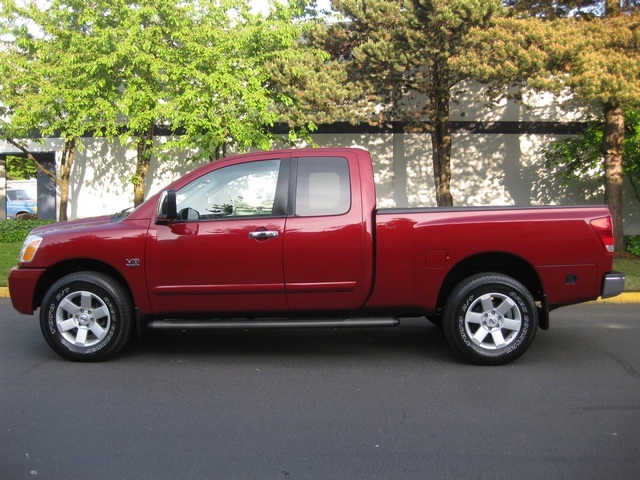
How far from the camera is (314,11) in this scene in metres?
14.7

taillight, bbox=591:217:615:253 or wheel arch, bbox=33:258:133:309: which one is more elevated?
taillight, bbox=591:217:615:253

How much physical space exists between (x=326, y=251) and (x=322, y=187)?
2.04 feet

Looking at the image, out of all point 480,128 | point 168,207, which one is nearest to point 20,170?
point 480,128

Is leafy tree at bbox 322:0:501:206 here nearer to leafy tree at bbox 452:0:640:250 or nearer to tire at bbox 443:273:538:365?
leafy tree at bbox 452:0:640:250

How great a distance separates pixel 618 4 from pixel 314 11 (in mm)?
6547

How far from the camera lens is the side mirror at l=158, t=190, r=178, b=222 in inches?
218

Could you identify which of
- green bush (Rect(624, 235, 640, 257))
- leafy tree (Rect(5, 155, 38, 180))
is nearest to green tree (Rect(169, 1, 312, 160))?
green bush (Rect(624, 235, 640, 257))

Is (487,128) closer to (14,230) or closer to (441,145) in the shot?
(441,145)

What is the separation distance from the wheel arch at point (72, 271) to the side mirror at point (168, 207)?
0.71 metres

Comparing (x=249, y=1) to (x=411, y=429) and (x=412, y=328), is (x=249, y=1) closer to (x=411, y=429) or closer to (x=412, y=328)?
(x=412, y=328)

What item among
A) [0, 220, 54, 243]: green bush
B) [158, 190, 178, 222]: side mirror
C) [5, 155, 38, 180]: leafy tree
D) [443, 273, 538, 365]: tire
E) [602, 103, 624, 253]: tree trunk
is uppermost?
[5, 155, 38, 180]: leafy tree

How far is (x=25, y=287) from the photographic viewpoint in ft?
19.0

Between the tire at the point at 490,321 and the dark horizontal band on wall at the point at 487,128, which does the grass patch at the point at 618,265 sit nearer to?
the dark horizontal band on wall at the point at 487,128

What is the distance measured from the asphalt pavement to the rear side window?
1455 mm
